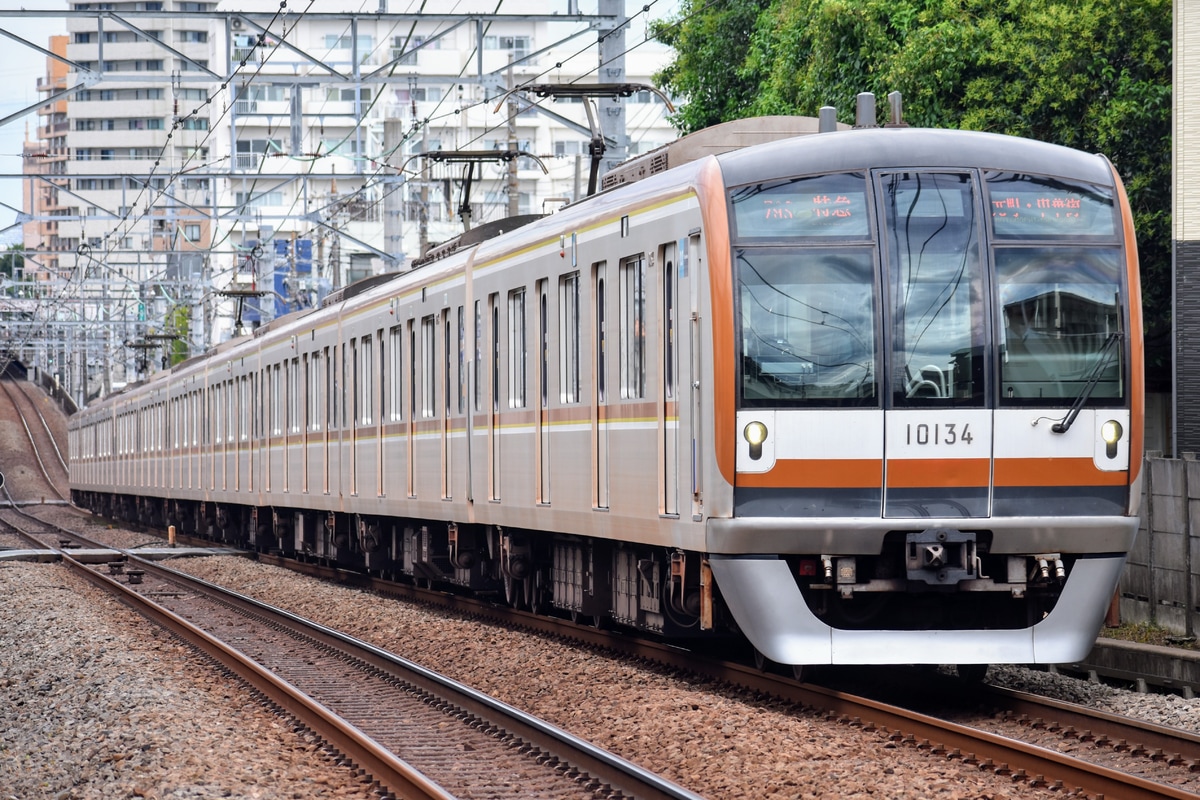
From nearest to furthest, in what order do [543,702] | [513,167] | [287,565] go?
[543,702] → [287,565] → [513,167]

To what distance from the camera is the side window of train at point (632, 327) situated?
417 inches

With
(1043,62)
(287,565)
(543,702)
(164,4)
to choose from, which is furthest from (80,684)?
(164,4)

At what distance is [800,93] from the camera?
25.3 meters

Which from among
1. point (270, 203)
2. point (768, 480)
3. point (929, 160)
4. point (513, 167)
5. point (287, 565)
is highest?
point (270, 203)

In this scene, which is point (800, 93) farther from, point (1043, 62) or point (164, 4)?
point (164, 4)

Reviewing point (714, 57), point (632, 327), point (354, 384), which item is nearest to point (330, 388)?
point (354, 384)

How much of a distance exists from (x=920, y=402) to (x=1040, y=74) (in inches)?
567

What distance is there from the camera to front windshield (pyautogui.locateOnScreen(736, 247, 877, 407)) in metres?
9.09

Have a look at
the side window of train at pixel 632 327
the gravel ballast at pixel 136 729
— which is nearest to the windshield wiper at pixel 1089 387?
the side window of train at pixel 632 327

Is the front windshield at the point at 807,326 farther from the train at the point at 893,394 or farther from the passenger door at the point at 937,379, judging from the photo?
the passenger door at the point at 937,379

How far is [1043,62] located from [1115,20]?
3.21 ft

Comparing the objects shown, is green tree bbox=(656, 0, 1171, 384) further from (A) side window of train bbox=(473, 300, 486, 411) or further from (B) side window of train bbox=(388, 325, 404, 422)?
(A) side window of train bbox=(473, 300, 486, 411)

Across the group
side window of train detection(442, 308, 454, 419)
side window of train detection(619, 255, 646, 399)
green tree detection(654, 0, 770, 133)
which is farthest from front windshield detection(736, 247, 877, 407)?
green tree detection(654, 0, 770, 133)

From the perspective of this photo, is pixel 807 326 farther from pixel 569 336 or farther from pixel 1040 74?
pixel 1040 74
